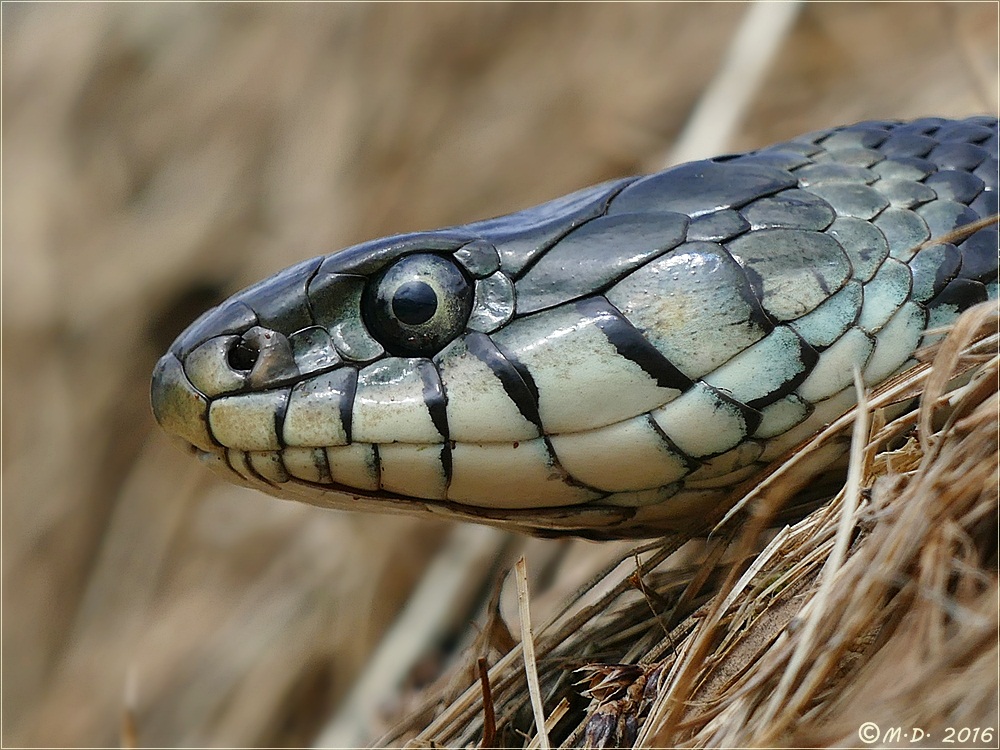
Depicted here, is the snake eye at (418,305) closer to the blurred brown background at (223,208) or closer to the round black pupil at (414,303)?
the round black pupil at (414,303)

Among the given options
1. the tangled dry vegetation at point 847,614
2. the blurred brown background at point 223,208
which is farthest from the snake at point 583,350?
the blurred brown background at point 223,208

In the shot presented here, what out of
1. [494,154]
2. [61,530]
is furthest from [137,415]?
[494,154]

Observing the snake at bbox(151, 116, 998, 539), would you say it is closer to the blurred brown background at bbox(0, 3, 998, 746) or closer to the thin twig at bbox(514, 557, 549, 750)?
the thin twig at bbox(514, 557, 549, 750)

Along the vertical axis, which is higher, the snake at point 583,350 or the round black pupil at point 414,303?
the round black pupil at point 414,303

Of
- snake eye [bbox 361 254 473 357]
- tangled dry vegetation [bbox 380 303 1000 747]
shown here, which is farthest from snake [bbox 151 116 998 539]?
tangled dry vegetation [bbox 380 303 1000 747]

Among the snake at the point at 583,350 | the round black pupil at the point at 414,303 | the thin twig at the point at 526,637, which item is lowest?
the thin twig at the point at 526,637

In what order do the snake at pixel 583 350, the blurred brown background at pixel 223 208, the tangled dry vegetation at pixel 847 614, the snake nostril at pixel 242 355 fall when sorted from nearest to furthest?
1. the tangled dry vegetation at pixel 847 614
2. the snake at pixel 583 350
3. the snake nostril at pixel 242 355
4. the blurred brown background at pixel 223 208

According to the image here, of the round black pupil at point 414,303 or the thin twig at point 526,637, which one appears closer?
the thin twig at point 526,637
